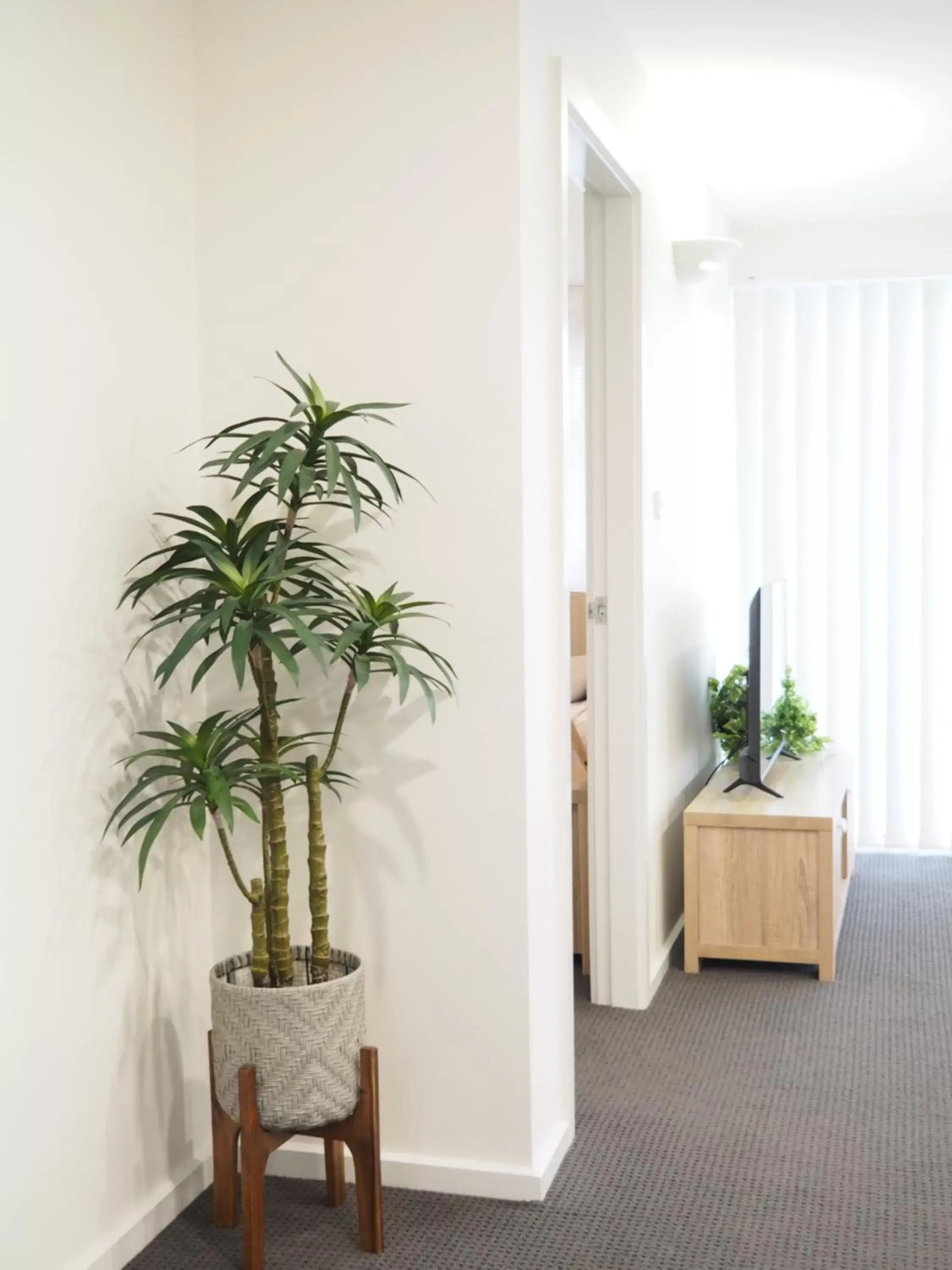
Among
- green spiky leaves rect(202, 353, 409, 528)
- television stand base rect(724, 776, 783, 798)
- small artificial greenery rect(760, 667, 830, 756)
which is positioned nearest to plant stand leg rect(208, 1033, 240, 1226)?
green spiky leaves rect(202, 353, 409, 528)

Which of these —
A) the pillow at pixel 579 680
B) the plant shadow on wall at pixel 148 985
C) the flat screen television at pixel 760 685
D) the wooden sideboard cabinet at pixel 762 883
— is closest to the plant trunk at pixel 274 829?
the plant shadow on wall at pixel 148 985

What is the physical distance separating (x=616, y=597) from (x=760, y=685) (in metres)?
0.80

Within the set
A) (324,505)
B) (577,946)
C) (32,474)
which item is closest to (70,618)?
A: (32,474)

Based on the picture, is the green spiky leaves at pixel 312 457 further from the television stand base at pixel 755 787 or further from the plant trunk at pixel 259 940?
the television stand base at pixel 755 787

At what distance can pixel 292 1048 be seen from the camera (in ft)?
7.61

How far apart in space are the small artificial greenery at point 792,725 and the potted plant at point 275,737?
98.8 inches

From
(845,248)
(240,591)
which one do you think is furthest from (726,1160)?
(845,248)

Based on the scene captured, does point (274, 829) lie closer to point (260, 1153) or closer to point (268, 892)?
point (268, 892)

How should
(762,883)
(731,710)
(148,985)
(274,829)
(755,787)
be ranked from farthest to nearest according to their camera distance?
(731,710) < (755,787) < (762,883) < (148,985) < (274,829)

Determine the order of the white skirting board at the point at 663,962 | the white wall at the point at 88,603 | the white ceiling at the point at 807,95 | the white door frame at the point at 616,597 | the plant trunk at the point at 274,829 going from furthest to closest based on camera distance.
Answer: the white skirting board at the point at 663,962, the white door frame at the point at 616,597, the white ceiling at the point at 807,95, the plant trunk at the point at 274,829, the white wall at the point at 88,603

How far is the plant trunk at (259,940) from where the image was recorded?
241 cm

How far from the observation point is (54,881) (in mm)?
2211

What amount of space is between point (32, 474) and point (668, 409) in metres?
2.38

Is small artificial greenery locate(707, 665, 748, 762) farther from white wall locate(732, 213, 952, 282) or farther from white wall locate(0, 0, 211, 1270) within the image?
white wall locate(0, 0, 211, 1270)
